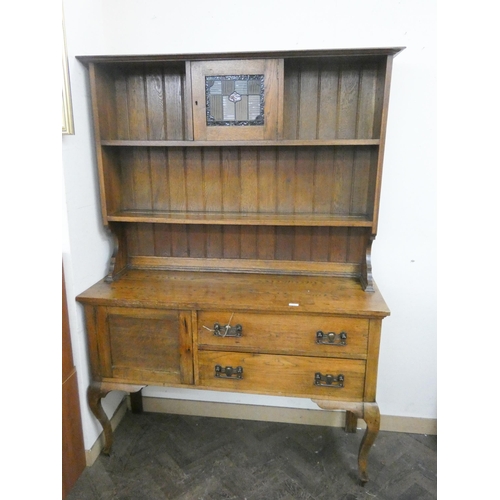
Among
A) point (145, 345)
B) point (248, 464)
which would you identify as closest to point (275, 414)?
point (248, 464)

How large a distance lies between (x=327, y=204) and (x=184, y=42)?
1.08 metres

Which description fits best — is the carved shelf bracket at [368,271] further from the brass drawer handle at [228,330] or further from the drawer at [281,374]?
the brass drawer handle at [228,330]

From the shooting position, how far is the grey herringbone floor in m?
1.70

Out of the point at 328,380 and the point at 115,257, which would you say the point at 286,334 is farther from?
the point at 115,257

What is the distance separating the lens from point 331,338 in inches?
61.1

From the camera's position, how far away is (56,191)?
3.06 ft

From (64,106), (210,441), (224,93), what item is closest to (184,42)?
(224,93)

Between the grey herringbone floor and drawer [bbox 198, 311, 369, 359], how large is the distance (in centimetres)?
69

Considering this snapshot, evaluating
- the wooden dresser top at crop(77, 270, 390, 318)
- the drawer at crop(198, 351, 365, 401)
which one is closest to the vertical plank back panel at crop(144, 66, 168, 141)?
the wooden dresser top at crop(77, 270, 390, 318)

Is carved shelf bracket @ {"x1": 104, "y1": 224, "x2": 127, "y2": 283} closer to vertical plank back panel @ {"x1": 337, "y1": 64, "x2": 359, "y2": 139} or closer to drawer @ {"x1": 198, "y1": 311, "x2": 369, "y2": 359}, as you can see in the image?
drawer @ {"x1": 198, "y1": 311, "x2": 369, "y2": 359}

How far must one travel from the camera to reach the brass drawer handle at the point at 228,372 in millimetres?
1621

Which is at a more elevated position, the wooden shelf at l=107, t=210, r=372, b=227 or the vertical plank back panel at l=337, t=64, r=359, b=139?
the vertical plank back panel at l=337, t=64, r=359, b=139

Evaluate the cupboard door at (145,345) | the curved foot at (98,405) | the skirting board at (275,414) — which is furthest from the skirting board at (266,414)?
the cupboard door at (145,345)

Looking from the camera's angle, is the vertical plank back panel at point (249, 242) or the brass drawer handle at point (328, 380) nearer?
the brass drawer handle at point (328, 380)
